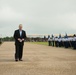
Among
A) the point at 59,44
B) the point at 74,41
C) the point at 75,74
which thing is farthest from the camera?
the point at 59,44

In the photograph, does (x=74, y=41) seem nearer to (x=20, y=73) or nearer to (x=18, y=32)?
(x=18, y=32)

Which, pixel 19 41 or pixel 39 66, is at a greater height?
pixel 19 41

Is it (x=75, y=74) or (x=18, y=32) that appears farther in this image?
(x=18, y=32)

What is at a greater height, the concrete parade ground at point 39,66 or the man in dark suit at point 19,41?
the man in dark suit at point 19,41

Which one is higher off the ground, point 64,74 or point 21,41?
point 21,41

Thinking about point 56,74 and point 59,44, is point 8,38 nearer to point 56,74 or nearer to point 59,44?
point 59,44

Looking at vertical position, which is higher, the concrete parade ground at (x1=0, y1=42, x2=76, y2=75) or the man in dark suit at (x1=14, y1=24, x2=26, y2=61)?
the man in dark suit at (x1=14, y1=24, x2=26, y2=61)

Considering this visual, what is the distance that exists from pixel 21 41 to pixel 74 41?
1705 centimetres

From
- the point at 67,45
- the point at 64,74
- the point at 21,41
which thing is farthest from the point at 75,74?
the point at 67,45

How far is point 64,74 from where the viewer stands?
426 inches

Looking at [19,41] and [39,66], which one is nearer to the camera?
[39,66]

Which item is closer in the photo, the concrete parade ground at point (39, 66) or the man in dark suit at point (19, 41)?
the concrete parade ground at point (39, 66)

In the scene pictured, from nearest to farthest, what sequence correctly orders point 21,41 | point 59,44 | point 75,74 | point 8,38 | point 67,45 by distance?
point 75,74 < point 21,41 < point 67,45 < point 59,44 < point 8,38

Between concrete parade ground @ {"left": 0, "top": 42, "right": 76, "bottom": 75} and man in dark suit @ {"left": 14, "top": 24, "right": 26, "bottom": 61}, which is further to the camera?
man in dark suit @ {"left": 14, "top": 24, "right": 26, "bottom": 61}
